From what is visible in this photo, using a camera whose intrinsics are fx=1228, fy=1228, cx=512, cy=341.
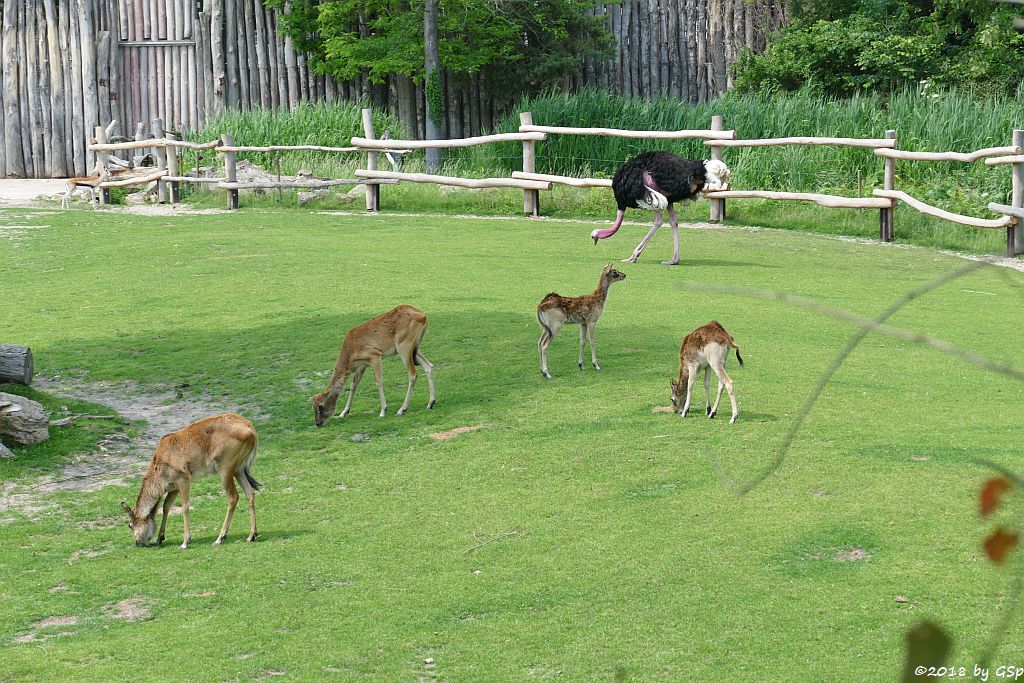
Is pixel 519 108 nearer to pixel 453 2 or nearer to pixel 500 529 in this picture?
pixel 453 2

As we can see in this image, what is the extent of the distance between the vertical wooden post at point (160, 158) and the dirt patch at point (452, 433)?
16369 mm

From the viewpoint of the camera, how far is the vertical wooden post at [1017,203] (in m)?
15.9

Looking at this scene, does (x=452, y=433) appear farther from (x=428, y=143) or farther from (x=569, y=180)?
(x=428, y=143)

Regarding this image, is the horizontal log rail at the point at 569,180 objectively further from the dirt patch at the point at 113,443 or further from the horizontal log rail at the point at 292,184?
the dirt patch at the point at 113,443

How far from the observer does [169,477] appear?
6.94 m

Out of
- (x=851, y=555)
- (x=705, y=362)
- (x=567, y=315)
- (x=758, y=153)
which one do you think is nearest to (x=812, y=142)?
(x=758, y=153)

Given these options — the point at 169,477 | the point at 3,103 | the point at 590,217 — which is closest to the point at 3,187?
the point at 3,103

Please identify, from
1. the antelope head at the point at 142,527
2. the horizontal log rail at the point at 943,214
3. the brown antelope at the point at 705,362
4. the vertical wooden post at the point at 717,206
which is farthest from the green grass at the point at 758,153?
the antelope head at the point at 142,527

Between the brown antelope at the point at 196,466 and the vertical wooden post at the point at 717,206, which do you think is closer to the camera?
the brown antelope at the point at 196,466

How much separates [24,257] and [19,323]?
14.5 ft

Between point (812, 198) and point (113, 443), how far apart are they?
41.0ft

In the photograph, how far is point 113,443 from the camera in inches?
358

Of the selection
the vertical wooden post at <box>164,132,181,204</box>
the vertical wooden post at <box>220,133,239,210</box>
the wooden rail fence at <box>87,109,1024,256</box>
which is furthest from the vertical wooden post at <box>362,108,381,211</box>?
the vertical wooden post at <box>164,132,181,204</box>

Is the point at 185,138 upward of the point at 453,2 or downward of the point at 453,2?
downward
